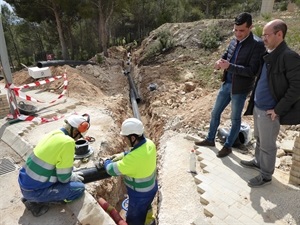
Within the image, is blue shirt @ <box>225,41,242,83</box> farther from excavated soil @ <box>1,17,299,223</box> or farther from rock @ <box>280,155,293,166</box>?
rock @ <box>280,155,293,166</box>

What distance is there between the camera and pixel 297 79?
303 centimetres

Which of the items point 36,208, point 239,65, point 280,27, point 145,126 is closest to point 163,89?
point 145,126

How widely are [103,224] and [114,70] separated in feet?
35.9

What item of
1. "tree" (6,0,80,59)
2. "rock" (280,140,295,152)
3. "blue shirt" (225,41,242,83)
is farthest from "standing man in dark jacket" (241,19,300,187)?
"tree" (6,0,80,59)

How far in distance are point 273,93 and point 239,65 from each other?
79 cm

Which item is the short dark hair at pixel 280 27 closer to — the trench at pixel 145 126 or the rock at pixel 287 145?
the rock at pixel 287 145

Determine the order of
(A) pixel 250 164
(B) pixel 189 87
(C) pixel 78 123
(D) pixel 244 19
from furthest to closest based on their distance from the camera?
(B) pixel 189 87 < (A) pixel 250 164 < (D) pixel 244 19 < (C) pixel 78 123

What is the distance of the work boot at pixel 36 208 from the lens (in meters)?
3.50

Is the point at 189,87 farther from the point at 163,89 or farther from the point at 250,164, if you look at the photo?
the point at 250,164

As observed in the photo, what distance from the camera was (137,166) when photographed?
11.0 feet

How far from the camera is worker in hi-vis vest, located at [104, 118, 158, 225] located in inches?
132

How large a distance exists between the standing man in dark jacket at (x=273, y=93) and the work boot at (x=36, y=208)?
9.76 ft

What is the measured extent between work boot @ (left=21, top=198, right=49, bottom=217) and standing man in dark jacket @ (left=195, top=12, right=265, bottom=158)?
3.09 m

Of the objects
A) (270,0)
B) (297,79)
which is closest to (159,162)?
(297,79)
